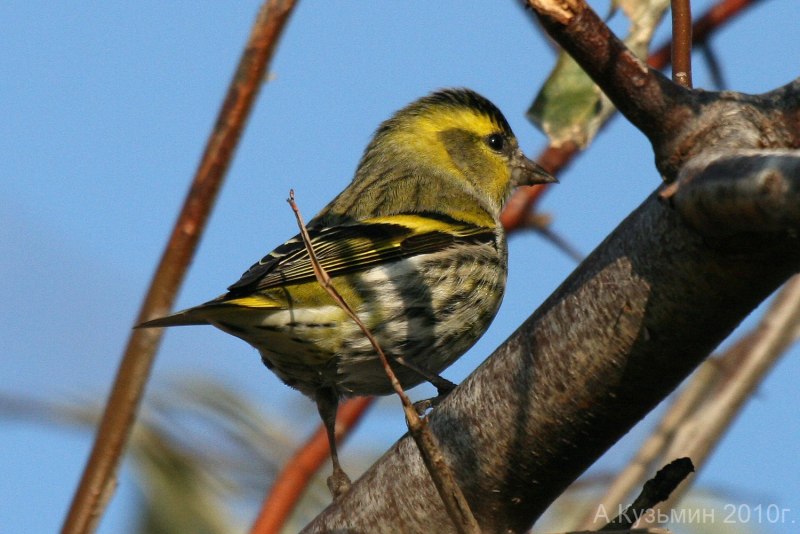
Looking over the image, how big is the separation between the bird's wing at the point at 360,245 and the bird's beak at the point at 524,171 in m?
0.66

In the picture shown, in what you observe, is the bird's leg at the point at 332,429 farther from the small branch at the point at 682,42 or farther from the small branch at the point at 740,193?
A: the small branch at the point at 740,193

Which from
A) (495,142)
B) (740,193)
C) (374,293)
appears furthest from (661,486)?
(495,142)

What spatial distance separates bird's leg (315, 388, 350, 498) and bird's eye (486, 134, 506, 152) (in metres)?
2.11

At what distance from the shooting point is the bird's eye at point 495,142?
248 inches

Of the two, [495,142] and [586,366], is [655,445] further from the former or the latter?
[495,142]

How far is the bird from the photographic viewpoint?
14.7 feet

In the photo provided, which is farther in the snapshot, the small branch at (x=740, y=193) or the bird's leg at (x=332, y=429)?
the bird's leg at (x=332, y=429)

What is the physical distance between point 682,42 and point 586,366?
105cm

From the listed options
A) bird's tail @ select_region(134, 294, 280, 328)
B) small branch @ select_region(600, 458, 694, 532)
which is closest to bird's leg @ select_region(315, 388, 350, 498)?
bird's tail @ select_region(134, 294, 280, 328)

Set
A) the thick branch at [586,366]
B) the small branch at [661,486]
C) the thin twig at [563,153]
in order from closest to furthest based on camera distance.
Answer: the thick branch at [586,366], the small branch at [661,486], the thin twig at [563,153]

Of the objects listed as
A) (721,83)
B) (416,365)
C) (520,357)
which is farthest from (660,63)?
(520,357)

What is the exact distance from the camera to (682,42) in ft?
9.86

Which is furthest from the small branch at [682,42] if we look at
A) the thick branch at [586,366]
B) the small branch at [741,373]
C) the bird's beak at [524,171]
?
the bird's beak at [524,171]

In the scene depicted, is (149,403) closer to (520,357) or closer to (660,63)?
(520,357)
